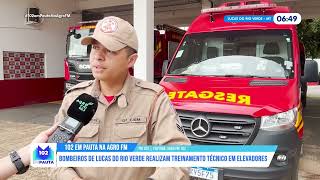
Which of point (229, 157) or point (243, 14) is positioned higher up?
point (243, 14)

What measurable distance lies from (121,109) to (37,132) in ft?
22.0

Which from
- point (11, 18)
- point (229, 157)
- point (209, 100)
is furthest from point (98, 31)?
point (11, 18)

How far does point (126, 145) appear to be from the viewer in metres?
1.43

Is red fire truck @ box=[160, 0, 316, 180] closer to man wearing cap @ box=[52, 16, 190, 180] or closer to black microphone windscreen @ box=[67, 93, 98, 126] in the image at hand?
man wearing cap @ box=[52, 16, 190, 180]

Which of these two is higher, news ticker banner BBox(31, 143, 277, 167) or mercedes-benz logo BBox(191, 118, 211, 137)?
news ticker banner BBox(31, 143, 277, 167)

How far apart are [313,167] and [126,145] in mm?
4577

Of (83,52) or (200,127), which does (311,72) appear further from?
(83,52)

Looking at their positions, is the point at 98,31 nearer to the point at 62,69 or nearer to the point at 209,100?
the point at 209,100

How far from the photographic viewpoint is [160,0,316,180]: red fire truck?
11.1 feet

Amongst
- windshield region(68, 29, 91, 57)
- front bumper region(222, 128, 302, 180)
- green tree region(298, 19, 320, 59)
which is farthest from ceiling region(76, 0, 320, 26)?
front bumper region(222, 128, 302, 180)

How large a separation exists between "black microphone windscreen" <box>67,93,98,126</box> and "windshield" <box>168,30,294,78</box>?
3051 millimetres

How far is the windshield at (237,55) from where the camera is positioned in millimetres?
4293

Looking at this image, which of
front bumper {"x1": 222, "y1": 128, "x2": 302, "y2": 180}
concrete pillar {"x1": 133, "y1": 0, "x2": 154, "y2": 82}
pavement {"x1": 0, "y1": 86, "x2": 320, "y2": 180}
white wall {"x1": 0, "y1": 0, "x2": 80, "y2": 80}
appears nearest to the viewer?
front bumper {"x1": 222, "y1": 128, "x2": 302, "y2": 180}

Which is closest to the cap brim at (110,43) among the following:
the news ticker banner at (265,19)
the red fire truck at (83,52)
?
the news ticker banner at (265,19)
